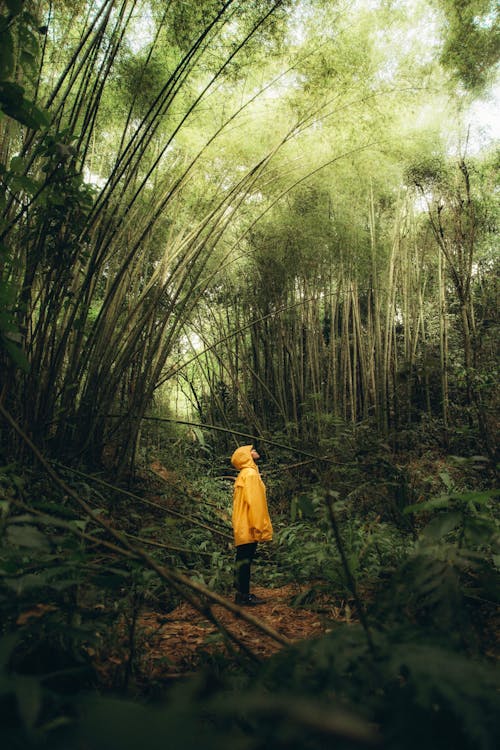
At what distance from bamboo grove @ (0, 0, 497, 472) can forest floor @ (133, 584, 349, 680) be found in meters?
0.99

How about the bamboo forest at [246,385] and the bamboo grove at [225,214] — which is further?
the bamboo grove at [225,214]

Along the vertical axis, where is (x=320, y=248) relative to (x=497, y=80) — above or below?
below

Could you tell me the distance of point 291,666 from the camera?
1.95ft

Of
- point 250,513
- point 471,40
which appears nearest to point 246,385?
point 250,513

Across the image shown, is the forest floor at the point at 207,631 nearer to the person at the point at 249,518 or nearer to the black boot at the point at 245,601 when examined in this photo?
the black boot at the point at 245,601

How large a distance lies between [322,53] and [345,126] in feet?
2.07

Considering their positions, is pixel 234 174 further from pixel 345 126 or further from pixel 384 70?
pixel 384 70

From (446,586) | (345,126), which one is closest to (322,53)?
(345,126)

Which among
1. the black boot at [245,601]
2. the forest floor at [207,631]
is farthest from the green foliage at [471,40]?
the black boot at [245,601]

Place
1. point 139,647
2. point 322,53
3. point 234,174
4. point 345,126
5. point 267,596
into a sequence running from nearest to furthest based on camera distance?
point 139,647 → point 267,596 → point 322,53 → point 345,126 → point 234,174

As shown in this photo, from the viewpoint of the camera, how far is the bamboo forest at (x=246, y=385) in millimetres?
594

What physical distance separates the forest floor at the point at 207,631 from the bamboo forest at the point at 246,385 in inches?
0.7

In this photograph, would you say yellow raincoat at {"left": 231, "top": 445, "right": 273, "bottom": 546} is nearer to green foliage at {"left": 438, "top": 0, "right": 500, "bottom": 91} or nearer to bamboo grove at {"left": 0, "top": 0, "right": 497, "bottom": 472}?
bamboo grove at {"left": 0, "top": 0, "right": 497, "bottom": 472}

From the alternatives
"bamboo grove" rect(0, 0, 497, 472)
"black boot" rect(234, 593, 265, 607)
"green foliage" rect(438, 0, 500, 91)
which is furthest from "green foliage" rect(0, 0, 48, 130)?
"green foliage" rect(438, 0, 500, 91)
